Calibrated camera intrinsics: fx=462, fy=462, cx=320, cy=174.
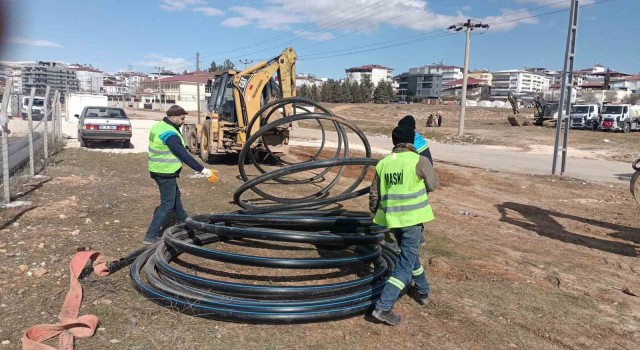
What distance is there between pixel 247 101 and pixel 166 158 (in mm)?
7652

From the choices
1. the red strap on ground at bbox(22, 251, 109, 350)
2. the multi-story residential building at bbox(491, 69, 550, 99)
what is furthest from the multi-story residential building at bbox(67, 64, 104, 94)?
the multi-story residential building at bbox(491, 69, 550, 99)

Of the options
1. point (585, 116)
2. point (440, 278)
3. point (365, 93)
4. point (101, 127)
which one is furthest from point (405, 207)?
point (365, 93)

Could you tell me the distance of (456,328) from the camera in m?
4.06

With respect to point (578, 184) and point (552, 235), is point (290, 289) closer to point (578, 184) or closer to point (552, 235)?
point (552, 235)

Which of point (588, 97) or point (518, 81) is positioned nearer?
point (588, 97)

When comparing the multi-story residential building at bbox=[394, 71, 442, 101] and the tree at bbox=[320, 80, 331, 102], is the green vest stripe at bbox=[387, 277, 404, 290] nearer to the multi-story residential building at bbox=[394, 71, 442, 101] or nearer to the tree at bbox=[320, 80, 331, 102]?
the tree at bbox=[320, 80, 331, 102]

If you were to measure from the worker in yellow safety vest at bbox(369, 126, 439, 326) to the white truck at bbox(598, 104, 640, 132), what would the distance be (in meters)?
34.0

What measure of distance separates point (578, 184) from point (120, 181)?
11.7 m

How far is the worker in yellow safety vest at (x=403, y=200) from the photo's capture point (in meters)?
Result: 4.05

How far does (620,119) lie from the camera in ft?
105

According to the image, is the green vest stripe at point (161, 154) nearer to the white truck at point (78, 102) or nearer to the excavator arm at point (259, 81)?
the excavator arm at point (259, 81)

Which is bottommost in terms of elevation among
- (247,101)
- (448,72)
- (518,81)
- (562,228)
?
(562,228)

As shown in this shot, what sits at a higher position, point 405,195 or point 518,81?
point 518,81

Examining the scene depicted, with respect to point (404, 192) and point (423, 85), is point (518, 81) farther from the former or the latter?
point (404, 192)
